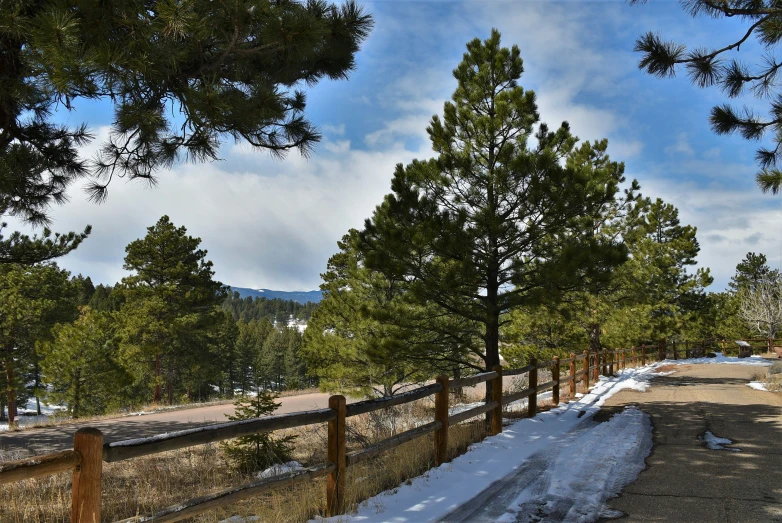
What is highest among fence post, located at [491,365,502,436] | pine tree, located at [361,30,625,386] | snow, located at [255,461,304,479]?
pine tree, located at [361,30,625,386]

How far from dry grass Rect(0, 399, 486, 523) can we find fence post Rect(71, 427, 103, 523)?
1.16m

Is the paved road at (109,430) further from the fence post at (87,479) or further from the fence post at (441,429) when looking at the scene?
the fence post at (87,479)

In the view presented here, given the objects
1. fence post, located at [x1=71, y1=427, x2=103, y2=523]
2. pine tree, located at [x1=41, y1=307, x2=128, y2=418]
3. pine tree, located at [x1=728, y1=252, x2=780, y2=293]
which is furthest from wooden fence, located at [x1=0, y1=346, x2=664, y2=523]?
pine tree, located at [x1=728, y1=252, x2=780, y2=293]

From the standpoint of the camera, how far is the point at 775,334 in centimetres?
3788

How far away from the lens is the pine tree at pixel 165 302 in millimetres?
26406

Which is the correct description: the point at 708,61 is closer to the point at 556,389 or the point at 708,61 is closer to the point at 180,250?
the point at 556,389

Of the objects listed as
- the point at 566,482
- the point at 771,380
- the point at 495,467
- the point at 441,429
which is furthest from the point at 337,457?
the point at 771,380

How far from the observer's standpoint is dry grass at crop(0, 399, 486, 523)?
4.75 m

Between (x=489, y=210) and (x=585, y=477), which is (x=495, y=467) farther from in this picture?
(x=489, y=210)

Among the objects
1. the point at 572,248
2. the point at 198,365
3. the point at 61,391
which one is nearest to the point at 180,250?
the point at 198,365

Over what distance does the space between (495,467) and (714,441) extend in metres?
3.63

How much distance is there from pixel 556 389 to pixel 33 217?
438 inches

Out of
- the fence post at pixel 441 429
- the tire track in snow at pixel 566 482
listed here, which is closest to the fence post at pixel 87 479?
the tire track in snow at pixel 566 482

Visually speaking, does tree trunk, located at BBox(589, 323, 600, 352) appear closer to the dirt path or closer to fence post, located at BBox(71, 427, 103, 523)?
the dirt path
